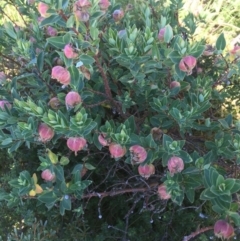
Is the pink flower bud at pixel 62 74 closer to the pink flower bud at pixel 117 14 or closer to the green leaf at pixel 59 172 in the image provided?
the green leaf at pixel 59 172

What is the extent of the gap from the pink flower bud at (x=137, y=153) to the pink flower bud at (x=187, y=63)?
0.25 metres

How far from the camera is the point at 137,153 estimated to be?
3.53ft

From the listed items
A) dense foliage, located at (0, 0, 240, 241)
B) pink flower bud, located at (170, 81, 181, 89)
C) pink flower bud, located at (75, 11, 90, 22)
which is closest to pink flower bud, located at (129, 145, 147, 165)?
dense foliage, located at (0, 0, 240, 241)

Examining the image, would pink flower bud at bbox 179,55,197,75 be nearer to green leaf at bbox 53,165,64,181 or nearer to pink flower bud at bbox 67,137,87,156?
pink flower bud at bbox 67,137,87,156

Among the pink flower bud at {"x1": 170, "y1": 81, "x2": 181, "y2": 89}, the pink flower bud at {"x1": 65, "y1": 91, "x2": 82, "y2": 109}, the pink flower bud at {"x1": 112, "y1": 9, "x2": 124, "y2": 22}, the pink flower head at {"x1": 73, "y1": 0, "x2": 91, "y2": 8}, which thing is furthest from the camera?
the pink flower bud at {"x1": 112, "y1": 9, "x2": 124, "y2": 22}

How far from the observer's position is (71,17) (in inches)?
37.3

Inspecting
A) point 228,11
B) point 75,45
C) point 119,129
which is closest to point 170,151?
point 119,129

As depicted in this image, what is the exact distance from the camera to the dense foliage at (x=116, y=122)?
102 centimetres

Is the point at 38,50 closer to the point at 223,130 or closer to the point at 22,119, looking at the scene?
the point at 22,119

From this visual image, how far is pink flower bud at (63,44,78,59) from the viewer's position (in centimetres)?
99

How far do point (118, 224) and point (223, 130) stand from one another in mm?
566

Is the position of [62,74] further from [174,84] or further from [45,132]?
[174,84]

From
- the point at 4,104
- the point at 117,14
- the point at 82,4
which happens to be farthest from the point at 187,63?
the point at 4,104

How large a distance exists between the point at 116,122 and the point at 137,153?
0.76 ft
